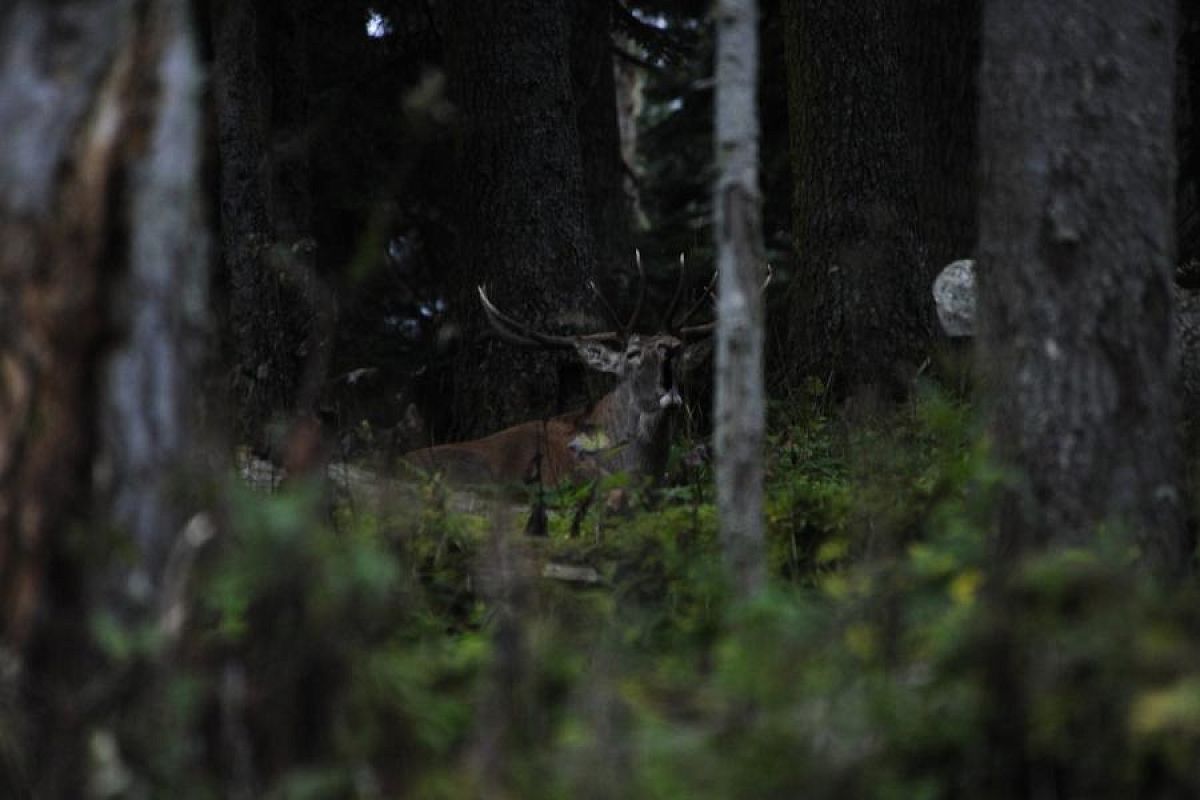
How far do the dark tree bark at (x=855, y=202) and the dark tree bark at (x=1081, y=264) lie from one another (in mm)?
4434

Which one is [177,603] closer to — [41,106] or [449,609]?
[41,106]

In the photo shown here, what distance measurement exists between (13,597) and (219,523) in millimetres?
472

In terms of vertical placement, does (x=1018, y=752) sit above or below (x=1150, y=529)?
below

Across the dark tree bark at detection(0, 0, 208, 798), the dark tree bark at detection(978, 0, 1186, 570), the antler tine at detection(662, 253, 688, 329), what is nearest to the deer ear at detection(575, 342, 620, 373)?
the antler tine at detection(662, 253, 688, 329)

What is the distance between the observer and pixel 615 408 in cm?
999

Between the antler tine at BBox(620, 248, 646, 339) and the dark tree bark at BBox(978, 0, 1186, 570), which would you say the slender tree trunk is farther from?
the antler tine at BBox(620, 248, 646, 339)

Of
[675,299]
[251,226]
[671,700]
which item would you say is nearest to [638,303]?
[675,299]

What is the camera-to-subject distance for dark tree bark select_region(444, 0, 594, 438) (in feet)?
35.9

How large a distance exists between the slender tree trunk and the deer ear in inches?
208

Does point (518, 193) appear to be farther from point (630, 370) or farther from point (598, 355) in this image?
point (630, 370)

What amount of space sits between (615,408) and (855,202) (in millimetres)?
2009

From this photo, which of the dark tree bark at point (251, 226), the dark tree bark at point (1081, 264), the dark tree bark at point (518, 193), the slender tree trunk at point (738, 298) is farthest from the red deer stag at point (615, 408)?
the slender tree trunk at point (738, 298)

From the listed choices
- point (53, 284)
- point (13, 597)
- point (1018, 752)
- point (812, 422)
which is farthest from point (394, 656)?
point (812, 422)

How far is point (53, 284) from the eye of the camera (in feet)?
11.9
